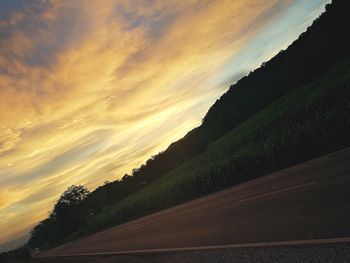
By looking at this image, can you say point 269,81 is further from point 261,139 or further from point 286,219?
point 286,219

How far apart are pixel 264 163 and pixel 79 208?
4916 cm

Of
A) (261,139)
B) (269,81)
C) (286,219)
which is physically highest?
(269,81)

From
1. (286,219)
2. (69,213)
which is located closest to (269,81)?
(69,213)

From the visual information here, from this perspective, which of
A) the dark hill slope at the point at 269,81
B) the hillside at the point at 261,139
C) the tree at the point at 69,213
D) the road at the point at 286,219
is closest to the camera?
the road at the point at 286,219

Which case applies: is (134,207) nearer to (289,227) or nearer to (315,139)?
(315,139)

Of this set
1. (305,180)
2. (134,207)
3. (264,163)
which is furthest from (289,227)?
(134,207)

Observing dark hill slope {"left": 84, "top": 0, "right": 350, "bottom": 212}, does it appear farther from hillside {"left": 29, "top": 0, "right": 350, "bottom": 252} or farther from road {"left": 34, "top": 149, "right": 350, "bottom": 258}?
road {"left": 34, "top": 149, "right": 350, "bottom": 258}

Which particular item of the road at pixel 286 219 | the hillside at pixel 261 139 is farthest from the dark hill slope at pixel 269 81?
the road at pixel 286 219

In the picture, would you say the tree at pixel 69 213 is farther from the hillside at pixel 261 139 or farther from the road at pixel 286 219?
the road at pixel 286 219

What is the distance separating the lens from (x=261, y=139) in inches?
1783

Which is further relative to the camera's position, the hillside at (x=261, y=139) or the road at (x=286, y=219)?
the hillside at (x=261, y=139)

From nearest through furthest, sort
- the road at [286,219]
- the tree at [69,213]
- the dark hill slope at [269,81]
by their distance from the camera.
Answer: the road at [286,219]
the tree at [69,213]
the dark hill slope at [269,81]

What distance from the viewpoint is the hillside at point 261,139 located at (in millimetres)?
19578

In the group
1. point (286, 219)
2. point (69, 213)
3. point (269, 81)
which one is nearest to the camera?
point (286, 219)
